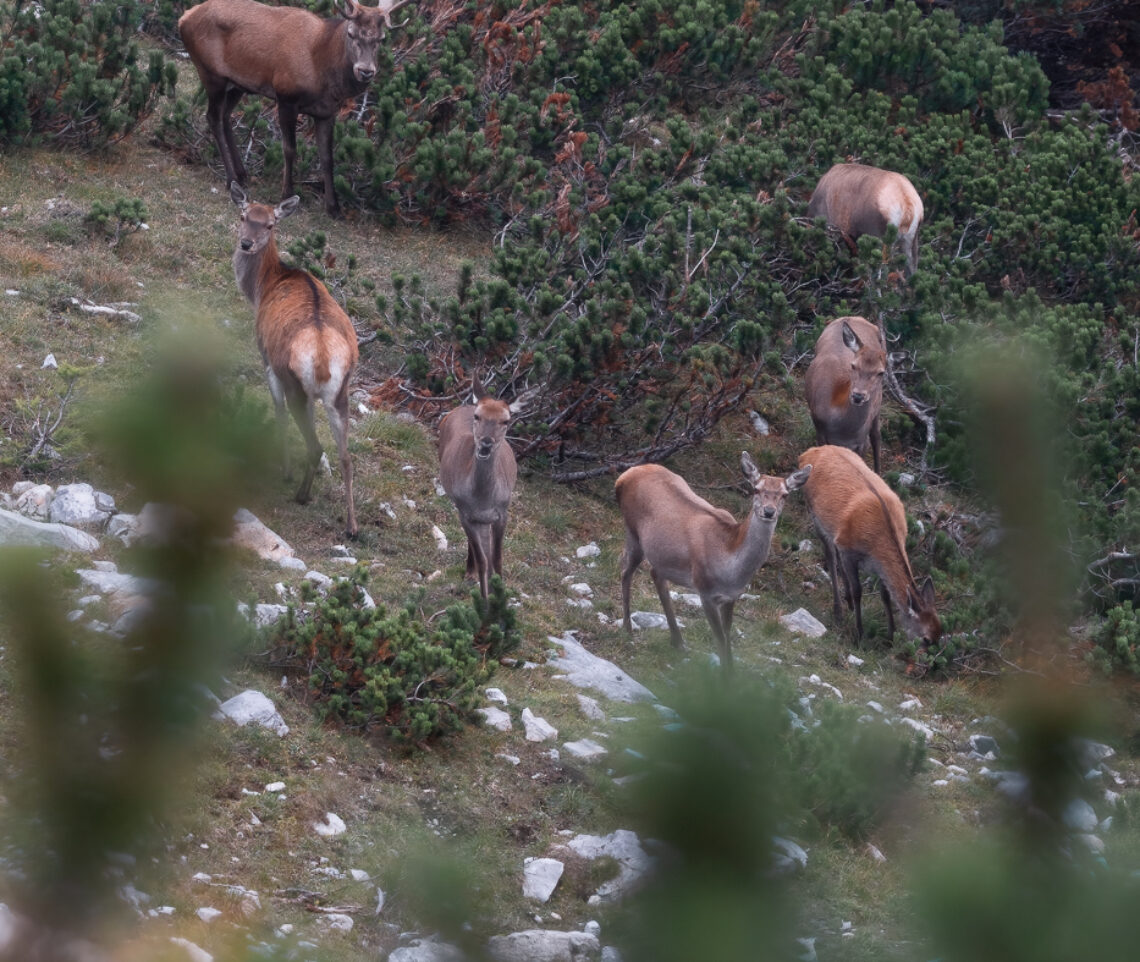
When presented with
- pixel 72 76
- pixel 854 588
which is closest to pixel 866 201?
pixel 854 588

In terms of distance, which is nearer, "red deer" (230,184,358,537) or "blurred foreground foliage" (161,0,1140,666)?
"red deer" (230,184,358,537)

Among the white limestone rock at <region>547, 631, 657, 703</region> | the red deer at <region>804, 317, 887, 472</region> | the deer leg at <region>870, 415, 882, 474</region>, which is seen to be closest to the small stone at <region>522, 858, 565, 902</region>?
the white limestone rock at <region>547, 631, 657, 703</region>

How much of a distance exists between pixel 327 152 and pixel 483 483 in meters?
5.85

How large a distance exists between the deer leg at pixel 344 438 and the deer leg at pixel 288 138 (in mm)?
4926

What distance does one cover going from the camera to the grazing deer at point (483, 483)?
861cm

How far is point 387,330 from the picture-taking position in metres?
11.2

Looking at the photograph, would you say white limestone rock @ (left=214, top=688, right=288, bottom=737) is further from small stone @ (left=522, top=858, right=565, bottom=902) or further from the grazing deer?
the grazing deer

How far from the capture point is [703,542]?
8727 millimetres

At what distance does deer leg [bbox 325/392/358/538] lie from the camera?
889 cm

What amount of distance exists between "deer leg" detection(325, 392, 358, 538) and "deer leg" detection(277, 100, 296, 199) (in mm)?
4926

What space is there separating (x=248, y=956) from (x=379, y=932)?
3.65 metres

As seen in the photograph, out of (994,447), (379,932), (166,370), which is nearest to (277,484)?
(166,370)

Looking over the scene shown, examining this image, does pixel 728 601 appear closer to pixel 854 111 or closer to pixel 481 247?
pixel 481 247

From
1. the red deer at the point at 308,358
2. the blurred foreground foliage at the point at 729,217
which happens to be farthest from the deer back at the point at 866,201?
the red deer at the point at 308,358
